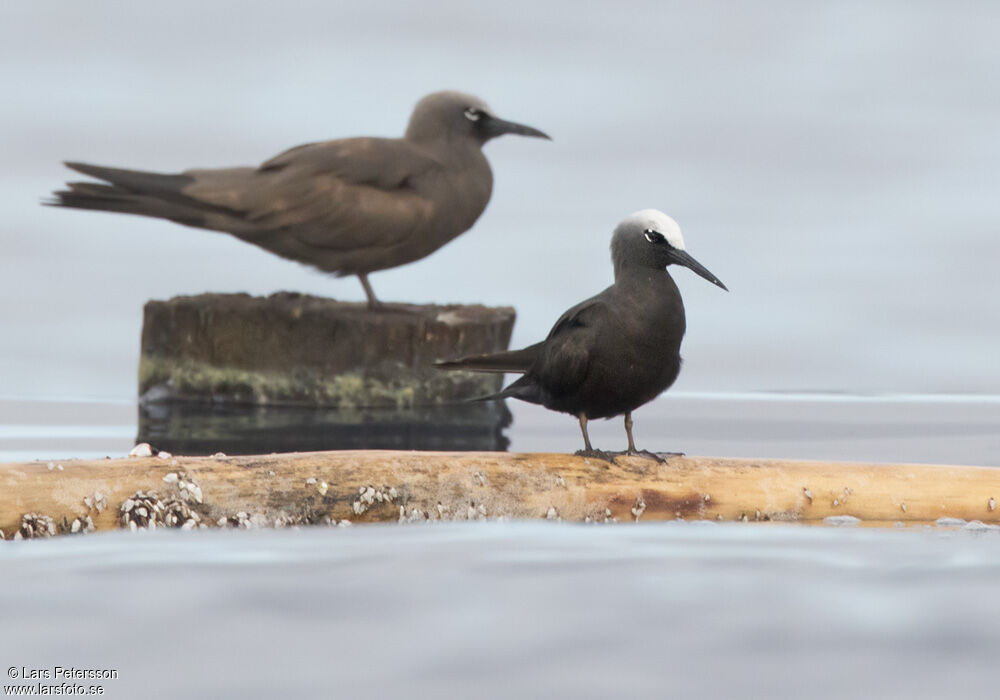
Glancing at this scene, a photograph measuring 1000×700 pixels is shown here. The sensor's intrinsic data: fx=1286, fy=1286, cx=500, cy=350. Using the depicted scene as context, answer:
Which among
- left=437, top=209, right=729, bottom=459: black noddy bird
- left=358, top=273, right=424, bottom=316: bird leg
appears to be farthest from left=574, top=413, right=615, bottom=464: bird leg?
left=358, top=273, right=424, bottom=316: bird leg

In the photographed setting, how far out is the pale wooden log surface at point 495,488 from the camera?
3.41 meters

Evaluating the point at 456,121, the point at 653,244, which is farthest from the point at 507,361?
the point at 456,121

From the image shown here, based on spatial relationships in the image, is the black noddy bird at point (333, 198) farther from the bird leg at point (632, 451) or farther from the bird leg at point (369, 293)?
the bird leg at point (632, 451)

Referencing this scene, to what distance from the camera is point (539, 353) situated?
3791 mm

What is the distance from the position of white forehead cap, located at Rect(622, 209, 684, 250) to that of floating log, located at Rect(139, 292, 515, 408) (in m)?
2.72

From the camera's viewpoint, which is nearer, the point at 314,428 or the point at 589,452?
the point at 589,452

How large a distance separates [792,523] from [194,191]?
3627 millimetres

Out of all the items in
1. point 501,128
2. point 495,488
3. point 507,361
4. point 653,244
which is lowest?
point 495,488

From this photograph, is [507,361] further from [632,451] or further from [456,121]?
[456,121]

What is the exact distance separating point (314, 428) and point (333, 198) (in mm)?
1166

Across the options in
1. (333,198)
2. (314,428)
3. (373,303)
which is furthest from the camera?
(373,303)

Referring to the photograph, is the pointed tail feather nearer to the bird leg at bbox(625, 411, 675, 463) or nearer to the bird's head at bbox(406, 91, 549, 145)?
the bird leg at bbox(625, 411, 675, 463)

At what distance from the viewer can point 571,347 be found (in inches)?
142

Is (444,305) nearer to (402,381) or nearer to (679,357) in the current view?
(402,381)
